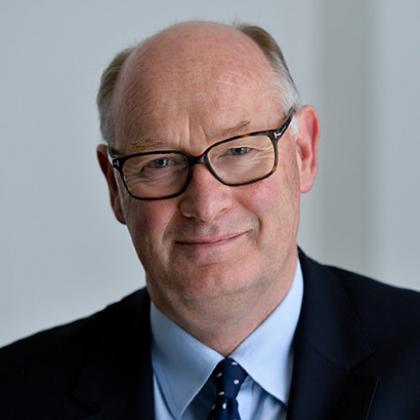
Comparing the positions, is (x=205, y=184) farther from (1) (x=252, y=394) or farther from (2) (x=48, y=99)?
(2) (x=48, y=99)

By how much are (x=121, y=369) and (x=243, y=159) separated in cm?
59

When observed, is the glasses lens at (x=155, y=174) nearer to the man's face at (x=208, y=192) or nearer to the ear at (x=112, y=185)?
the man's face at (x=208, y=192)

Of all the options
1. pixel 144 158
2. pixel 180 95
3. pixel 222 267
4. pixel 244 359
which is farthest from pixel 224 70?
pixel 244 359

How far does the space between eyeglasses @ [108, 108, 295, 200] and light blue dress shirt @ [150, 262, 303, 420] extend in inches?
12.4

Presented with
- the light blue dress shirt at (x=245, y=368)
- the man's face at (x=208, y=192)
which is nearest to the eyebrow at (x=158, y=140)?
the man's face at (x=208, y=192)

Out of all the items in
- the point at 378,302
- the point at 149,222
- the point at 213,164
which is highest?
the point at 213,164

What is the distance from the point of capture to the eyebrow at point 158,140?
6.64 ft

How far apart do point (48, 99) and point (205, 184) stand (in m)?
1.27

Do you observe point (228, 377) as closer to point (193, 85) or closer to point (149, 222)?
point (149, 222)

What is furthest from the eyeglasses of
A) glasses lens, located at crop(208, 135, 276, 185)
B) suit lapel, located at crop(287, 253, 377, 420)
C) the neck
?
suit lapel, located at crop(287, 253, 377, 420)

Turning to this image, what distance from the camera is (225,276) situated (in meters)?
2.03

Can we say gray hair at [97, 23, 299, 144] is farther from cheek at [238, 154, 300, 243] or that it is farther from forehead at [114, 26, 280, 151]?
cheek at [238, 154, 300, 243]

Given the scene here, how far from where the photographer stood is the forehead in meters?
2.03

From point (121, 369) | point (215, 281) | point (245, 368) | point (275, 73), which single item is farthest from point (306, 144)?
point (121, 369)
